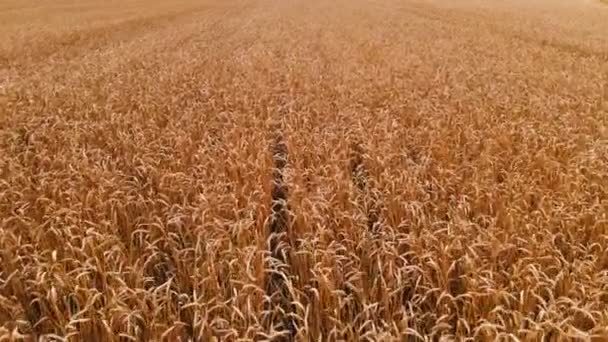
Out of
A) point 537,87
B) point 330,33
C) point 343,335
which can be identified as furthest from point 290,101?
point 330,33

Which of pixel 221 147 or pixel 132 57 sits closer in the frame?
pixel 221 147

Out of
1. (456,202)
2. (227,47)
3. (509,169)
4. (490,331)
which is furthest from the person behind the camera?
(227,47)

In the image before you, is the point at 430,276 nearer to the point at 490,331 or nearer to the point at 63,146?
the point at 490,331

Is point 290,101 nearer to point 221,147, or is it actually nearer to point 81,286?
point 221,147

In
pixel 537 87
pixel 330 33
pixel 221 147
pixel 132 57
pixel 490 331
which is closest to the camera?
pixel 490 331

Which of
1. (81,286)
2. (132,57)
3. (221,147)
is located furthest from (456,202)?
(132,57)

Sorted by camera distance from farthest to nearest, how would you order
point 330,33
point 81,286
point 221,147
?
point 330,33, point 221,147, point 81,286
